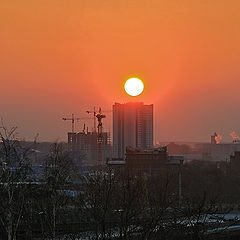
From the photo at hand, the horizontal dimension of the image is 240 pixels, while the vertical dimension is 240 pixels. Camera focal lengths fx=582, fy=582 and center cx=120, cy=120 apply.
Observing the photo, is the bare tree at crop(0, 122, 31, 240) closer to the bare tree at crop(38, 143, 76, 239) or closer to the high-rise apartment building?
the bare tree at crop(38, 143, 76, 239)

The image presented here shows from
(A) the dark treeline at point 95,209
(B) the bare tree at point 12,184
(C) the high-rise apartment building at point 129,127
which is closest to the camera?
(A) the dark treeline at point 95,209

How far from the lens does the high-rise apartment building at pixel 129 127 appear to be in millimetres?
77375

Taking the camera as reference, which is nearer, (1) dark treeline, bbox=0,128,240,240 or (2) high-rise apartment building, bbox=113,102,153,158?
(1) dark treeline, bbox=0,128,240,240

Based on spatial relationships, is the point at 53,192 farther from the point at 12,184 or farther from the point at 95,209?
the point at 95,209

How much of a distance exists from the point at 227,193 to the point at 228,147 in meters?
82.0

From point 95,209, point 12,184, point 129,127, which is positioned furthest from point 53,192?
point 129,127

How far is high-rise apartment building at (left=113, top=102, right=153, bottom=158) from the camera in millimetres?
77375

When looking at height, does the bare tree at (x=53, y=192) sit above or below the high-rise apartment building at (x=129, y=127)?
below

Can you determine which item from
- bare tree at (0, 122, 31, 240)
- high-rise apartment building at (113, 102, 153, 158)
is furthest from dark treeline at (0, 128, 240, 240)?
high-rise apartment building at (113, 102, 153, 158)

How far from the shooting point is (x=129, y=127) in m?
78.5

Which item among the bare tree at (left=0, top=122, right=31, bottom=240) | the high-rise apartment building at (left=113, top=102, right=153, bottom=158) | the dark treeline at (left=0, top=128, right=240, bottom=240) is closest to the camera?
the dark treeline at (left=0, top=128, right=240, bottom=240)

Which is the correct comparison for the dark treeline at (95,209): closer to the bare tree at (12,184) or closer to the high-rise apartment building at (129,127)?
the bare tree at (12,184)

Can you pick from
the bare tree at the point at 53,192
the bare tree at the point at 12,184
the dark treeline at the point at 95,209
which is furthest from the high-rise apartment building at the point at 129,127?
the bare tree at the point at 12,184

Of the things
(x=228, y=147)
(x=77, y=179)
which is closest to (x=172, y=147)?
(x=228, y=147)
